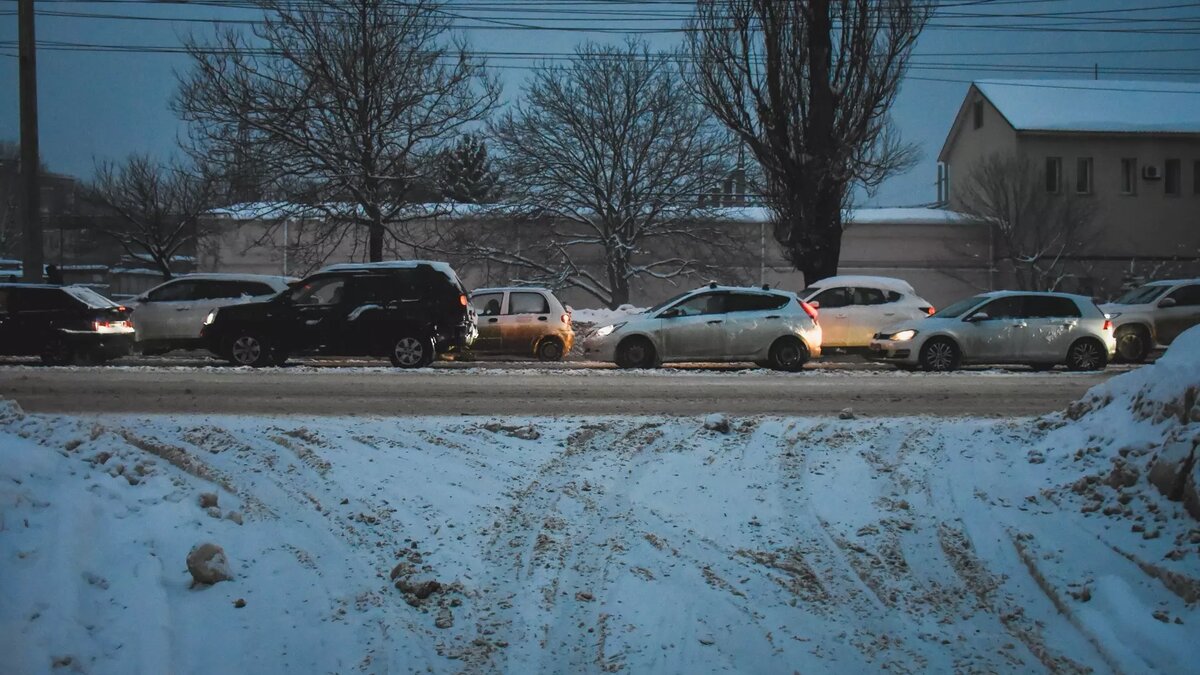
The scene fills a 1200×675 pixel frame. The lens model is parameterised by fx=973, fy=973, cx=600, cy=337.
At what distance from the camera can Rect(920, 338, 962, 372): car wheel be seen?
1781cm

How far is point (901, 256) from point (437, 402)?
31879 millimetres

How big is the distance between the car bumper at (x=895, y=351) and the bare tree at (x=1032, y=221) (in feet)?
70.7

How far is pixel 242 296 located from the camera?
19.5m

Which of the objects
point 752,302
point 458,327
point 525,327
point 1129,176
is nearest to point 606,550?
point 458,327

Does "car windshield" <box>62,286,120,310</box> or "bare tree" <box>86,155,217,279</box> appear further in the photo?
"bare tree" <box>86,155,217,279</box>

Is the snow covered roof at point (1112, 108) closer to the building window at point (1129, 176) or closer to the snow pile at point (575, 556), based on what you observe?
the building window at point (1129, 176)

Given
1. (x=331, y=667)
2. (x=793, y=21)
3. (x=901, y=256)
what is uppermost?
(x=793, y=21)

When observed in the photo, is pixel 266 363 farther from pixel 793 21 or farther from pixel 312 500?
pixel 793 21

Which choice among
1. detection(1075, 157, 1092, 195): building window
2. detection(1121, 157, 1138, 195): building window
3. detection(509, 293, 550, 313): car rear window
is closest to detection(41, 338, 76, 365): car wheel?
detection(509, 293, 550, 313): car rear window

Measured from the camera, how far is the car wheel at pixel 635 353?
17.5m

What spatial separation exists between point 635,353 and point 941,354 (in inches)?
222

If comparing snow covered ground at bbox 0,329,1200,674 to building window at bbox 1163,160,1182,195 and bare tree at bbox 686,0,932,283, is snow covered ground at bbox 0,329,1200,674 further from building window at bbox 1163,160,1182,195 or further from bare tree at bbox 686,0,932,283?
building window at bbox 1163,160,1182,195

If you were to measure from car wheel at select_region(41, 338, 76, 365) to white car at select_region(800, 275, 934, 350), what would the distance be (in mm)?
14482

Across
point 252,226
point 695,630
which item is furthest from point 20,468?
point 252,226
